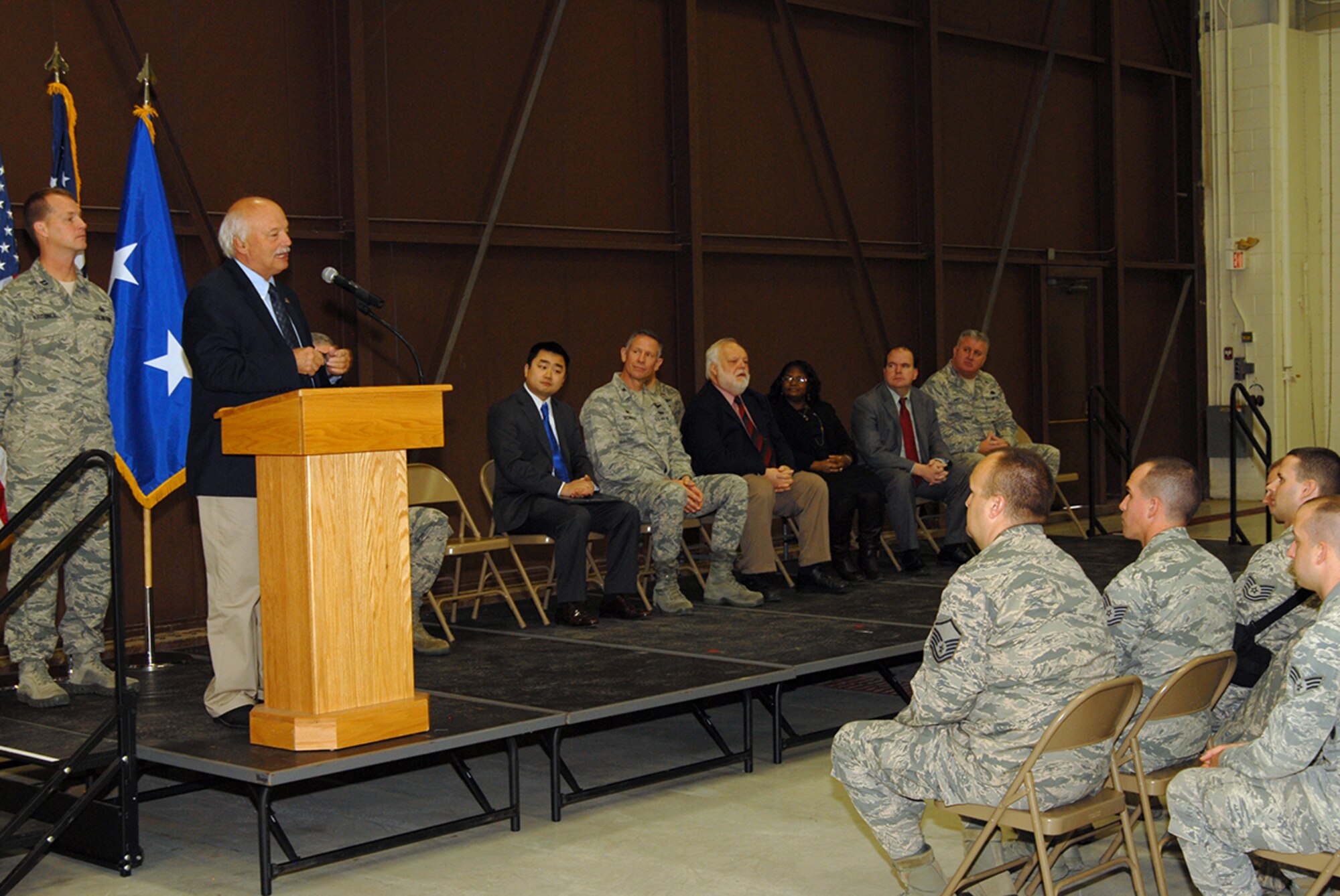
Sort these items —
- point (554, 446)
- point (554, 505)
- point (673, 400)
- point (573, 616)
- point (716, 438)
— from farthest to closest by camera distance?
1. point (673, 400)
2. point (716, 438)
3. point (554, 446)
4. point (554, 505)
5. point (573, 616)

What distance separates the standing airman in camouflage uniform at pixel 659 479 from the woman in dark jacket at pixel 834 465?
0.72m

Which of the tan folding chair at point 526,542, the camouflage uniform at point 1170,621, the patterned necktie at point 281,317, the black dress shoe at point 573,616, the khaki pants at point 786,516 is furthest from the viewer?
the khaki pants at point 786,516

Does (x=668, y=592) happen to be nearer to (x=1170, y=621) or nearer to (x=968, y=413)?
(x=968, y=413)

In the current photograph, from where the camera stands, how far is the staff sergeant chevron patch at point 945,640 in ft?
10.2

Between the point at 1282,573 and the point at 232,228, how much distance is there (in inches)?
125

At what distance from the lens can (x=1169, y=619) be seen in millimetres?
3492

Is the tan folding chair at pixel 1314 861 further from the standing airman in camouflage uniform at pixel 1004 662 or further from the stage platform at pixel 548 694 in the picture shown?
the stage platform at pixel 548 694

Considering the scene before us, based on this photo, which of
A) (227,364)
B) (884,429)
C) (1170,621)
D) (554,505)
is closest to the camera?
(1170,621)

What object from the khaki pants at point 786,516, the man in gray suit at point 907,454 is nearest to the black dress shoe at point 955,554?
the man in gray suit at point 907,454

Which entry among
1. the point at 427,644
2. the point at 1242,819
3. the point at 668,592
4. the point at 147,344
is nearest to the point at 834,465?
the point at 668,592

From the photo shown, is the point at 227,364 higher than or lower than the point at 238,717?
higher

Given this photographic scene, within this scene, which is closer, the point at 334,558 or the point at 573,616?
the point at 334,558

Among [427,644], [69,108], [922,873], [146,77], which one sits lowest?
[922,873]

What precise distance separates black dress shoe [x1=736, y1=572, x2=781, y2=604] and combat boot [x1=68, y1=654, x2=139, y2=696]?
9.17 ft
